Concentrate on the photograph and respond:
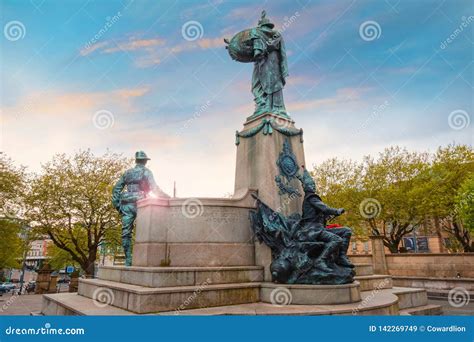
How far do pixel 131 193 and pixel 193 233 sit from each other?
8.72 ft

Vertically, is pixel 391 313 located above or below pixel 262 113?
below

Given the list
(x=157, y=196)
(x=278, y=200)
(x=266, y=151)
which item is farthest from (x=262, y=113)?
(x=157, y=196)

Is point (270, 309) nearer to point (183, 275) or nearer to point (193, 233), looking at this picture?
point (183, 275)

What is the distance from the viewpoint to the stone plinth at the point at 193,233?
360 inches

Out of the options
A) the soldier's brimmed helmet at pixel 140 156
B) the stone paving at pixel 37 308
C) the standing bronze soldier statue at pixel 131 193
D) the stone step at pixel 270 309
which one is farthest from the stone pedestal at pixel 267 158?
the stone paving at pixel 37 308

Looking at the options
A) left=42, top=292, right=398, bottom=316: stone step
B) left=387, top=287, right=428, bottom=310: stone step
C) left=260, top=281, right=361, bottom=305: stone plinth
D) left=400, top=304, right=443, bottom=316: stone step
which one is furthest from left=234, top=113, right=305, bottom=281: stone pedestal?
left=400, top=304, right=443, bottom=316: stone step

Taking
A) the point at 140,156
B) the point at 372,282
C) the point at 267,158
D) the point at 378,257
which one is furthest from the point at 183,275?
the point at 378,257

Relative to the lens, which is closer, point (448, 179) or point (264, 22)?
point (264, 22)

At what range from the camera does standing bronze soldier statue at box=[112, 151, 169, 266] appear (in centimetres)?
1038

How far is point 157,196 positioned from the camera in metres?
10.2

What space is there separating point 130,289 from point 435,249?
6108cm

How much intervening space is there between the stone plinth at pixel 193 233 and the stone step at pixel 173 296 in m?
1.08

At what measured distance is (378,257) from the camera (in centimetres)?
2341

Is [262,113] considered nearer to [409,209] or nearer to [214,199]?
[214,199]
